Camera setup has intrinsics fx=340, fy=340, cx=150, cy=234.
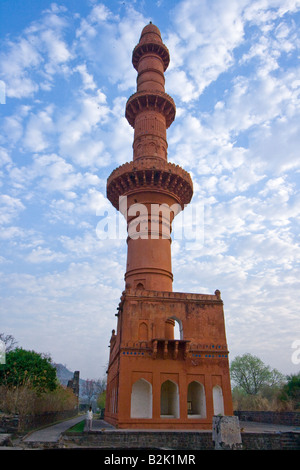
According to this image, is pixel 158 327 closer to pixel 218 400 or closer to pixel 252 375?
pixel 218 400

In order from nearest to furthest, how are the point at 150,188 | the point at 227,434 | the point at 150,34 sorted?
the point at 227,434
the point at 150,188
the point at 150,34

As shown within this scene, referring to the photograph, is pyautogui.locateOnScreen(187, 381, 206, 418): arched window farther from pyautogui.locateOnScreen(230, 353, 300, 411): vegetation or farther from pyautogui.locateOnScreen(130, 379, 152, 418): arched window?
pyautogui.locateOnScreen(230, 353, 300, 411): vegetation

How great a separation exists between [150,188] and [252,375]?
29201 millimetres

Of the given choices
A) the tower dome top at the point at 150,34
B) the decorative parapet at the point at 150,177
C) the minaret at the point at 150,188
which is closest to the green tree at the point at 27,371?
the minaret at the point at 150,188

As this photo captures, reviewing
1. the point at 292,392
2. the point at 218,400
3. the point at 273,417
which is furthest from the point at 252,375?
the point at 218,400

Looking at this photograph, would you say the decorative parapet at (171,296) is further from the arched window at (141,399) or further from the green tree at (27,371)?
the green tree at (27,371)

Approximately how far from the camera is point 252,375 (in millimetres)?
38250

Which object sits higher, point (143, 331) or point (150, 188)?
point (150, 188)

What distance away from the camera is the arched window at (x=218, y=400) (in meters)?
13.9

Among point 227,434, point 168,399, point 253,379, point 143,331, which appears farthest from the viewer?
point 253,379

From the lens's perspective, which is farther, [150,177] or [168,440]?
[150,177]

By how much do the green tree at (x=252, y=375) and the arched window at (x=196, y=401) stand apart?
79.5 feet

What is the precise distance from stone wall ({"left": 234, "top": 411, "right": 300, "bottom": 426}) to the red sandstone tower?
4.17 meters
